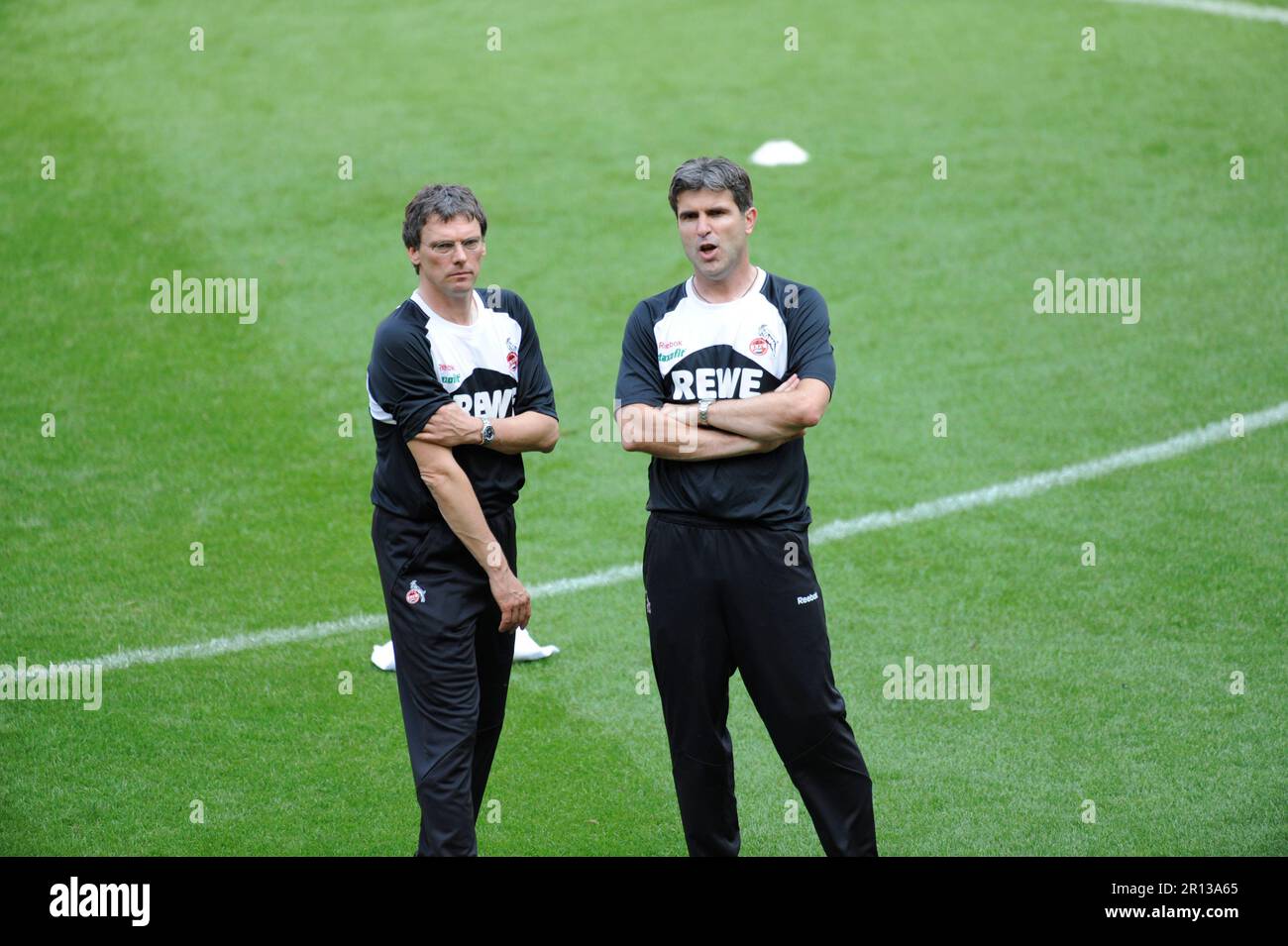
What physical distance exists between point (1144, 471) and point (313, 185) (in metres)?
8.41

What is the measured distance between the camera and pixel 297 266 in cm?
1270

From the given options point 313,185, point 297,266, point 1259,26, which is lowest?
point 297,266

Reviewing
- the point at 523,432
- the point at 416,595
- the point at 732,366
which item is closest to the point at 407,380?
the point at 523,432

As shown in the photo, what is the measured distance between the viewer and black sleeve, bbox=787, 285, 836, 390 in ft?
17.2

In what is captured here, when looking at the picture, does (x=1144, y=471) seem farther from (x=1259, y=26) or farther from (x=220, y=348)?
(x=1259, y=26)

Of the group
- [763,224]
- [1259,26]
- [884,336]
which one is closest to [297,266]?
[763,224]

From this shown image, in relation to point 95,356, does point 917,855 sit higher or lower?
lower

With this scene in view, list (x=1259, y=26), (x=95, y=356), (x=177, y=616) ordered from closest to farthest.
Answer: (x=177, y=616) < (x=95, y=356) < (x=1259, y=26)

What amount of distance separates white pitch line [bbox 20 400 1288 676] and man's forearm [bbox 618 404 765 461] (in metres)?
3.31

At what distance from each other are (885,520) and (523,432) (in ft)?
13.8

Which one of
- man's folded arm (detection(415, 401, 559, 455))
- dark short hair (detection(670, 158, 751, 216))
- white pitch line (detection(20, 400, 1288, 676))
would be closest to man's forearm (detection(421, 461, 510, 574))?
man's folded arm (detection(415, 401, 559, 455))

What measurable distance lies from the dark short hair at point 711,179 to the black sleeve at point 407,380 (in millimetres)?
1024

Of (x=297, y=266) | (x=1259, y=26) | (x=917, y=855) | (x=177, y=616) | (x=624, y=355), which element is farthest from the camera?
(x=1259, y=26)

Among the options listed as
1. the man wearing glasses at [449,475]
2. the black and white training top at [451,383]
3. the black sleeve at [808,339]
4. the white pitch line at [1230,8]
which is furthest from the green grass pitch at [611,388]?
the black sleeve at [808,339]
